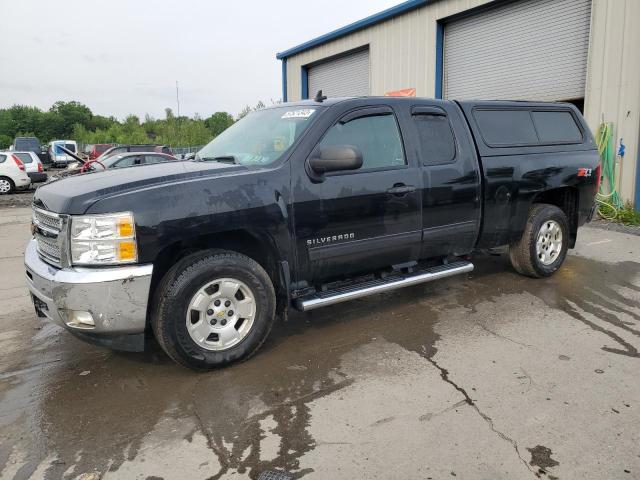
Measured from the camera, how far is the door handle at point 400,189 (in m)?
4.25

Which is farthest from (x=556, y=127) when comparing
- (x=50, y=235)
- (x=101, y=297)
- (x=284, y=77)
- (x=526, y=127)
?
(x=284, y=77)

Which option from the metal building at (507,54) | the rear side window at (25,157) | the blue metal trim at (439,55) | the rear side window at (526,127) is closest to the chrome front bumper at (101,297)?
the rear side window at (526,127)

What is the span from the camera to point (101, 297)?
3154 millimetres

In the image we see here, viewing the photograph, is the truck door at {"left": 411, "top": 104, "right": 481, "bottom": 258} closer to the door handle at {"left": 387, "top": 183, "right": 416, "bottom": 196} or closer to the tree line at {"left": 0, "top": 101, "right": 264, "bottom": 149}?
the door handle at {"left": 387, "top": 183, "right": 416, "bottom": 196}

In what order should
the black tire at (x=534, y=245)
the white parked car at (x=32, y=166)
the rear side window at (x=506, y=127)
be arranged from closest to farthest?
the rear side window at (x=506, y=127) < the black tire at (x=534, y=245) < the white parked car at (x=32, y=166)

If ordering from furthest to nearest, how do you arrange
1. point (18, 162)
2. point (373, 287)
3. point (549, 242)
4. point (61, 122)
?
point (61, 122), point (18, 162), point (549, 242), point (373, 287)

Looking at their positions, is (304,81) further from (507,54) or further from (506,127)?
(506,127)

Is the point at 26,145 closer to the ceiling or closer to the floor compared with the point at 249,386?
closer to the ceiling

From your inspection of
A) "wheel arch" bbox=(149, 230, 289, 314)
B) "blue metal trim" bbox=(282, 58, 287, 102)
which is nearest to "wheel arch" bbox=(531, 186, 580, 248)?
"wheel arch" bbox=(149, 230, 289, 314)

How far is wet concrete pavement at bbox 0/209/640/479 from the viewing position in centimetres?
A: 263

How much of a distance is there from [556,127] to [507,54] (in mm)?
7271

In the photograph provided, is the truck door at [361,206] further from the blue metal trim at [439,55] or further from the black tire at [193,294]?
the blue metal trim at [439,55]

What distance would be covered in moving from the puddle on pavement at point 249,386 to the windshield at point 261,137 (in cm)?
154

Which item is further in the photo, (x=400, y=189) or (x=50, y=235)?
(x=400, y=189)
